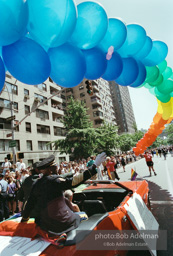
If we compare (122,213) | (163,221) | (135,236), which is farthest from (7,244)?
(163,221)

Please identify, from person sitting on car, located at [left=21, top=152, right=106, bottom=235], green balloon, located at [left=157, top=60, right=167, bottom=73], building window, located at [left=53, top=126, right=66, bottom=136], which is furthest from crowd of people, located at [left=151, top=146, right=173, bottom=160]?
person sitting on car, located at [left=21, top=152, right=106, bottom=235]

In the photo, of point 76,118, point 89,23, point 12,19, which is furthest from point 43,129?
point 12,19

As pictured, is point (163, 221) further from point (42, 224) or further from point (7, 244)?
point (7, 244)

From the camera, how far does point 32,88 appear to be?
27750 mm

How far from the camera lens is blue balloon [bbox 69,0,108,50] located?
9.11ft

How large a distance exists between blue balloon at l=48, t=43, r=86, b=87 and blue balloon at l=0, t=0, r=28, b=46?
Result: 2.39 feet

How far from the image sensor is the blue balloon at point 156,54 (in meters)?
4.42

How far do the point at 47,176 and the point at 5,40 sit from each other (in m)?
1.94

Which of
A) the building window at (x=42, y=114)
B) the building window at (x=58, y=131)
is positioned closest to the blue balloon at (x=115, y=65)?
the building window at (x=42, y=114)

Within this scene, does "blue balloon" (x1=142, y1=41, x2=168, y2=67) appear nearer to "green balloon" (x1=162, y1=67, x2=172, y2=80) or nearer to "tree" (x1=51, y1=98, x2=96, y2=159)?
"green balloon" (x1=162, y1=67, x2=172, y2=80)

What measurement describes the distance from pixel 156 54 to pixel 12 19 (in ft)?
12.5

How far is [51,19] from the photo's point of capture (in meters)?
2.32

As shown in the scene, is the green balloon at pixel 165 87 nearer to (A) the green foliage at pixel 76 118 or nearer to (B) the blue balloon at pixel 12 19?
(B) the blue balloon at pixel 12 19

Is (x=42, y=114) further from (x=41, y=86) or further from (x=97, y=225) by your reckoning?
(x=97, y=225)
